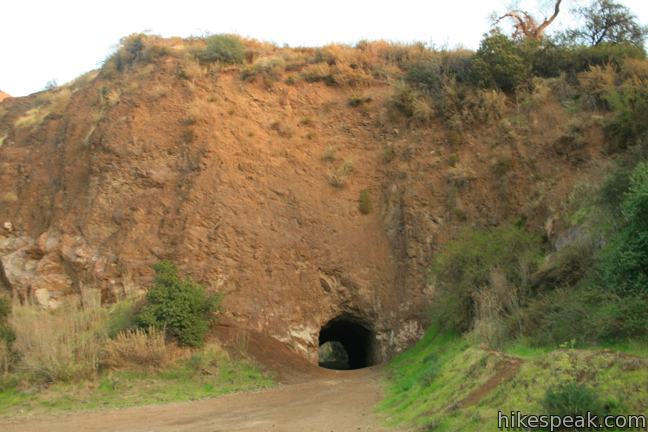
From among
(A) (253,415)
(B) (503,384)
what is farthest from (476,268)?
(B) (503,384)

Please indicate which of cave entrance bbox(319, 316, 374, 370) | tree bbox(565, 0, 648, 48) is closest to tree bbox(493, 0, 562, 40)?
tree bbox(565, 0, 648, 48)

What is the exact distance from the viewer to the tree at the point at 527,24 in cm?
3212

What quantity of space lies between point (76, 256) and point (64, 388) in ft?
22.8

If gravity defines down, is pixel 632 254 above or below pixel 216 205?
below

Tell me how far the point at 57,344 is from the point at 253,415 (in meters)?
7.20

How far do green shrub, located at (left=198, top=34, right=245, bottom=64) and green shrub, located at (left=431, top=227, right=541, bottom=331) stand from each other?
13.6 m

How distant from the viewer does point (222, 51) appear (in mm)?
28797

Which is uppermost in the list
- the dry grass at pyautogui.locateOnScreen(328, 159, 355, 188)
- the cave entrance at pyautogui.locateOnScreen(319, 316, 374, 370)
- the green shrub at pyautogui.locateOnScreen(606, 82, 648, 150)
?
the green shrub at pyautogui.locateOnScreen(606, 82, 648, 150)

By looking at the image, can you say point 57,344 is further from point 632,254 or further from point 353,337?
point 632,254

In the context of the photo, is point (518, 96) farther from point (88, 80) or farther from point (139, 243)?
point (88, 80)

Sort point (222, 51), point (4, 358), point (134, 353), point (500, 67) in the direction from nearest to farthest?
1. point (134, 353)
2. point (4, 358)
3. point (500, 67)
4. point (222, 51)

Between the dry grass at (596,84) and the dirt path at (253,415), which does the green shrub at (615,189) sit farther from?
the dry grass at (596,84)

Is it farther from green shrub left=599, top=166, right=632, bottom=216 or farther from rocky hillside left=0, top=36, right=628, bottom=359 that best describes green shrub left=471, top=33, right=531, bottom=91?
green shrub left=599, top=166, right=632, bottom=216

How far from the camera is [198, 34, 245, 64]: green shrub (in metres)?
28.8
